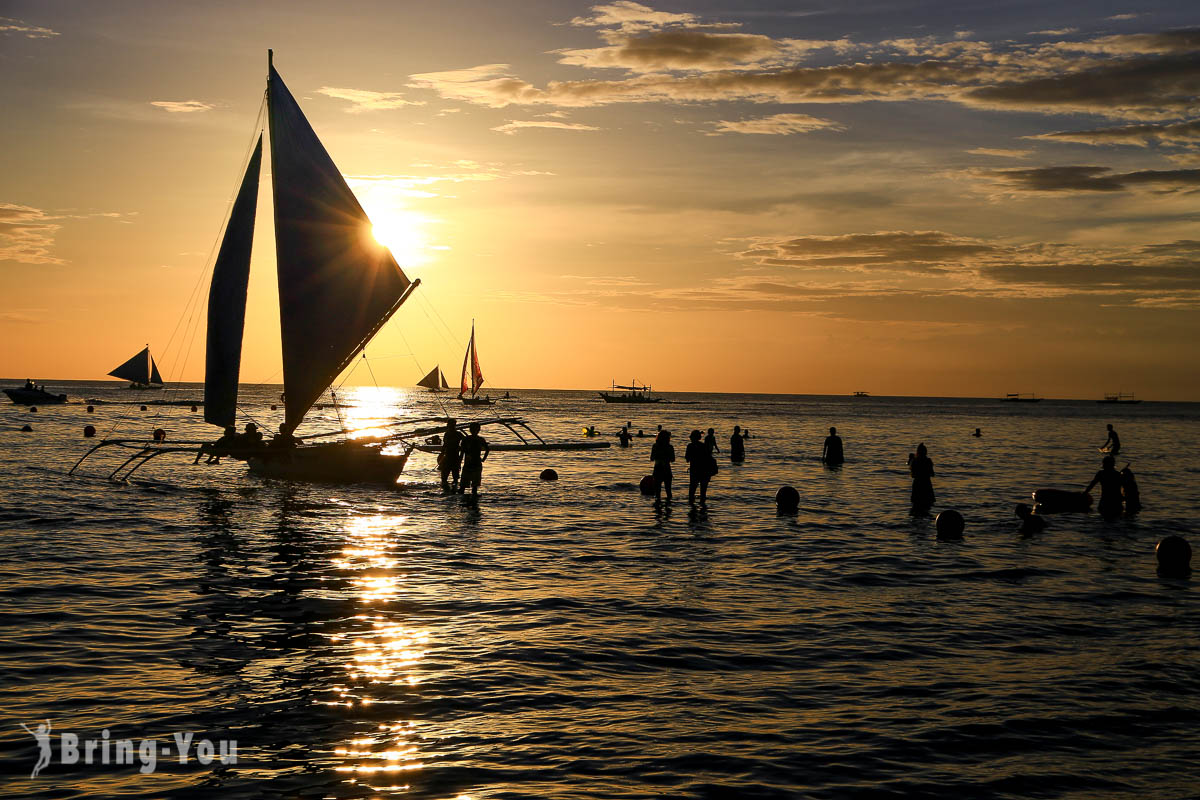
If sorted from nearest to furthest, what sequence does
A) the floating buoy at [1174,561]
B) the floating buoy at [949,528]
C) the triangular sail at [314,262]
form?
the floating buoy at [1174,561] < the floating buoy at [949,528] < the triangular sail at [314,262]

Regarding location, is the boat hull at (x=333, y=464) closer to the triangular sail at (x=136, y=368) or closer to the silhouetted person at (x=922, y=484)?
the silhouetted person at (x=922, y=484)

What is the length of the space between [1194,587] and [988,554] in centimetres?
500

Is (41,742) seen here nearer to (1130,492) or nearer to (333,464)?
(333,464)

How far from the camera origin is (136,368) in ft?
505

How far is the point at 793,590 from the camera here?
18.2 metres

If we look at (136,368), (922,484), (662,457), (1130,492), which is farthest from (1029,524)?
(136,368)

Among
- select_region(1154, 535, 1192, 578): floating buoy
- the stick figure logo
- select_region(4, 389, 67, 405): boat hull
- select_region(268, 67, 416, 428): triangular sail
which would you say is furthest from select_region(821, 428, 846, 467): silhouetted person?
select_region(4, 389, 67, 405): boat hull

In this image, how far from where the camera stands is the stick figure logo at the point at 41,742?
348 inches

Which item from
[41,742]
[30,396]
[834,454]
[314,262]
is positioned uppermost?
[314,262]

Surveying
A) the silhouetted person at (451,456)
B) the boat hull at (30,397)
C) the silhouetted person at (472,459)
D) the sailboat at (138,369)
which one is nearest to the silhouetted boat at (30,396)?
the boat hull at (30,397)

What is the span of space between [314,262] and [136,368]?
13741 cm

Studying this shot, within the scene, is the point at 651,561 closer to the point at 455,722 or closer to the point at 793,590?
the point at 793,590

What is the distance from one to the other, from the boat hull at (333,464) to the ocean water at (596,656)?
812 centimetres

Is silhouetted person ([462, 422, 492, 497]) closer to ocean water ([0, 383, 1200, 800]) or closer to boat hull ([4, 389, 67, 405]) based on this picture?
ocean water ([0, 383, 1200, 800])
